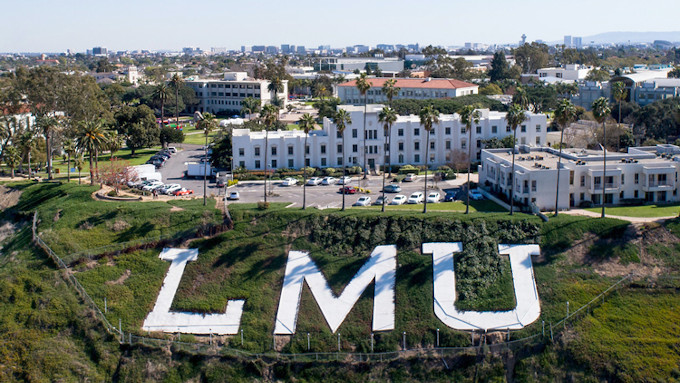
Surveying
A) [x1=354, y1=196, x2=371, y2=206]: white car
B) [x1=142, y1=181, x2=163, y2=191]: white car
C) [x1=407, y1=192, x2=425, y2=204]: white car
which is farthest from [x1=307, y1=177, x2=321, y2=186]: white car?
[x1=142, y1=181, x2=163, y2=191]: white car

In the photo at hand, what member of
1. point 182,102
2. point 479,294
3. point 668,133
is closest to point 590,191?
point 479,294

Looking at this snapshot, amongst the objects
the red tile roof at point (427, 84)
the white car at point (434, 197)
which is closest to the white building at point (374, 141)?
the white car at point (434, 197)

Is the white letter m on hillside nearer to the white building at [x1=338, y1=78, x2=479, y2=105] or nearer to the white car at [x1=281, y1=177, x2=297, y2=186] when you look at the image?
the white car at [x1=281, y1=177, x2=297, y2=186]

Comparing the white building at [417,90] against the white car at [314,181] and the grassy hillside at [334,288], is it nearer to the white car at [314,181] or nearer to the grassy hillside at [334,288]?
the white car at [314,181]

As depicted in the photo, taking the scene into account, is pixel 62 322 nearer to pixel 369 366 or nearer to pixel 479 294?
pixel 369 366

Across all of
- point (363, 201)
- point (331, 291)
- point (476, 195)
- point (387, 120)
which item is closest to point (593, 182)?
point (476, 195)

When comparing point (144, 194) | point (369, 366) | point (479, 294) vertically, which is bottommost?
point (369, 366)
